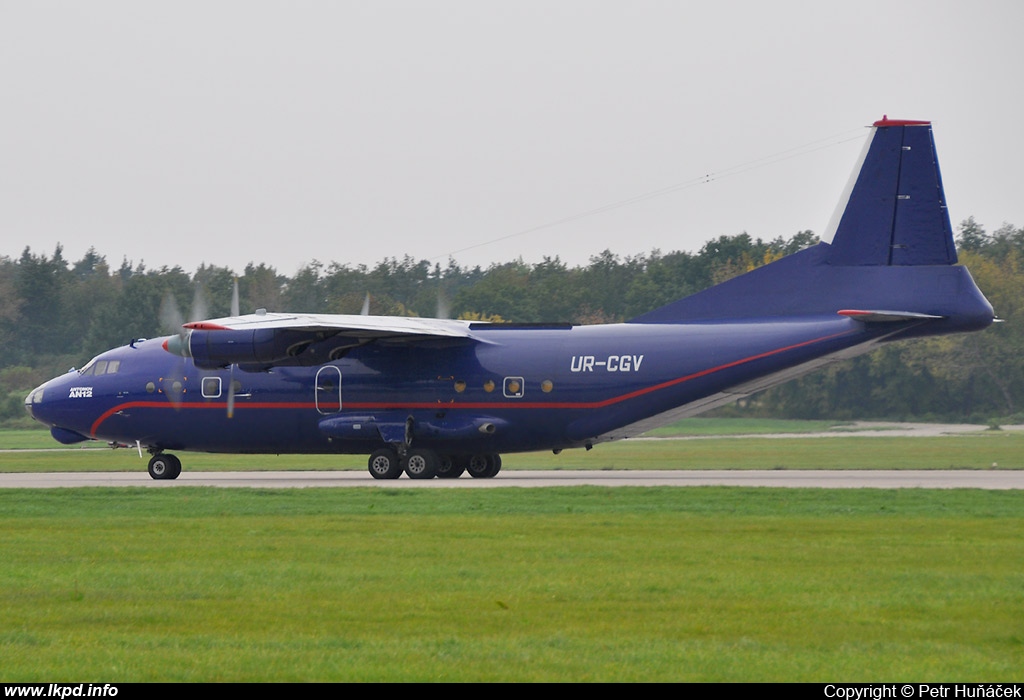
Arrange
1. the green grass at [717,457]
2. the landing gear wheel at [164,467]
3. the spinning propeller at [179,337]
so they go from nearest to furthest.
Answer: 1. the spinning propeller at [179,337]
2. the landing gear wheel at [164,467]
3. the green grass at [717,457]

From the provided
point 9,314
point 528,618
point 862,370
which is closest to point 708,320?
point 528,618

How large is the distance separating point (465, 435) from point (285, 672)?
65.6 ft

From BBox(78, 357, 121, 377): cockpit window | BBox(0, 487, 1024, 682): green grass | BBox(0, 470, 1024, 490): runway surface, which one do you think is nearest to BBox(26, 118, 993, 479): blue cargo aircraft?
BBox(78, 357, 121, 377): cockpit window

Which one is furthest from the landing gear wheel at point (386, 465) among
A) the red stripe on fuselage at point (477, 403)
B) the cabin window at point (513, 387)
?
the cabin window at point (513, 387)

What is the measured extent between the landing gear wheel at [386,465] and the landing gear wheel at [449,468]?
1.76 meters

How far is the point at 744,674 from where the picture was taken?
31.4ft

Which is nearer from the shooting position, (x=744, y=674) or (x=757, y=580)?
(x=744, y=674)

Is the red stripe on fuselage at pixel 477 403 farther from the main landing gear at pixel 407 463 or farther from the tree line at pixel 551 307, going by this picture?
the tree line at pixel 551 307

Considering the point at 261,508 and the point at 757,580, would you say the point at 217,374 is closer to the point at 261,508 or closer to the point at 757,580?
the point at 261,508

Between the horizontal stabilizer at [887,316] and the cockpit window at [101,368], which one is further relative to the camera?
the cockpit window at [101,368]

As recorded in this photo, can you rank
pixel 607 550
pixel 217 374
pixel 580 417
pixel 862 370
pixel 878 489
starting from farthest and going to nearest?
pixel 862 370
pixel 217 374
pixel 580 417
pixel 878 489
pixel 607 550

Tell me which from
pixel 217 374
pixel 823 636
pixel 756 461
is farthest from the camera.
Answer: pixel 756 461

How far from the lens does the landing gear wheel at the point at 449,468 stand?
104 ft

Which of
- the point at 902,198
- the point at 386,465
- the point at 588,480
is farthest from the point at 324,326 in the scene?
the point at 902,198
